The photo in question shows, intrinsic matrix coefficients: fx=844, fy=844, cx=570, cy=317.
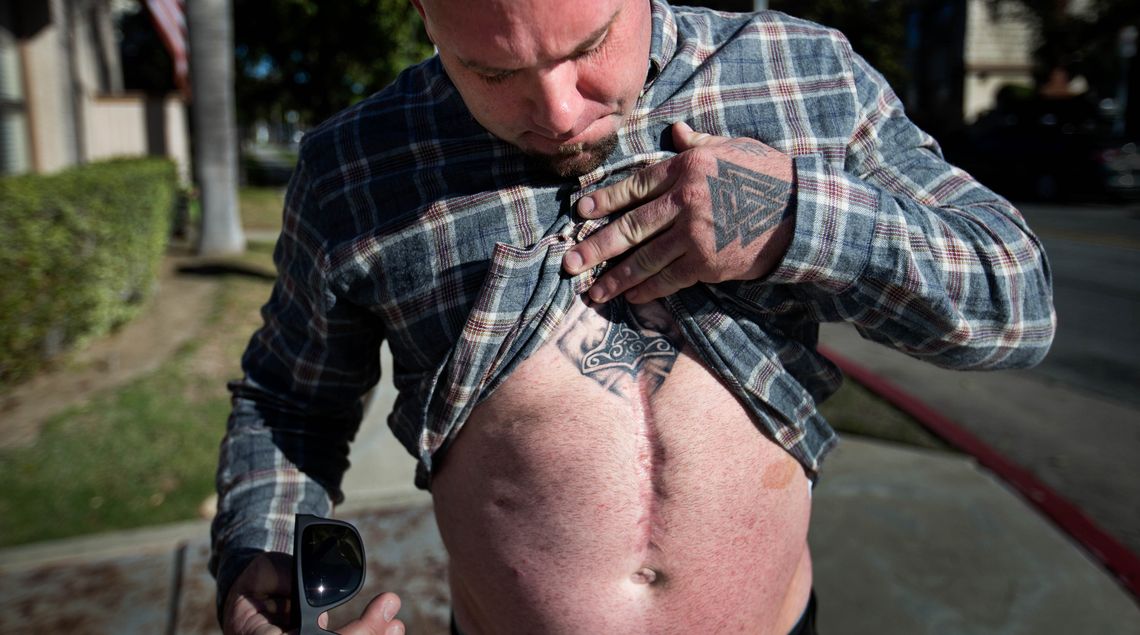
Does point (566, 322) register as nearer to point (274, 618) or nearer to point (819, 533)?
point (274, 618)

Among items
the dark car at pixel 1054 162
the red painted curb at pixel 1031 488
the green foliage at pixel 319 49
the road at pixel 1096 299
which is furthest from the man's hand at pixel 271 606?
the dark car at pixel 1054 162

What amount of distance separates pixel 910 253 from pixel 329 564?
905mm

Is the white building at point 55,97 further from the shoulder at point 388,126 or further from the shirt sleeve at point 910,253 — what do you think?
the shirt sleeve at point 910,253

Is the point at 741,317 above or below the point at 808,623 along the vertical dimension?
above

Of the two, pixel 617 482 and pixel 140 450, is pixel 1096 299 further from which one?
pixel 617 482

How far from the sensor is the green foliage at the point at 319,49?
50.4 feet

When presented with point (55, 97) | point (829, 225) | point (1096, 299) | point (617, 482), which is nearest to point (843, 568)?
point (617, 482)

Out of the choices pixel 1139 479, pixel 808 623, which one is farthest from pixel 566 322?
pixel 1139 479

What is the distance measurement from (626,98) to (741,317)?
38 cm

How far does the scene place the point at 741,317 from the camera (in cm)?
130

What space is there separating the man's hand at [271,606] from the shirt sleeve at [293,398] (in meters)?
0.04

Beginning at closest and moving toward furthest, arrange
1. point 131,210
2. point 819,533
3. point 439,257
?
point 439,257
point 819,533
point 131,210

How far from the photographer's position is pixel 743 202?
117cm

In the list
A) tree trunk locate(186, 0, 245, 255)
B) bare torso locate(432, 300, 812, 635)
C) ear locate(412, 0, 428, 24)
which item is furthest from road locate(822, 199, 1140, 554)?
tree trunk locate(186, 0, 245, 255)
